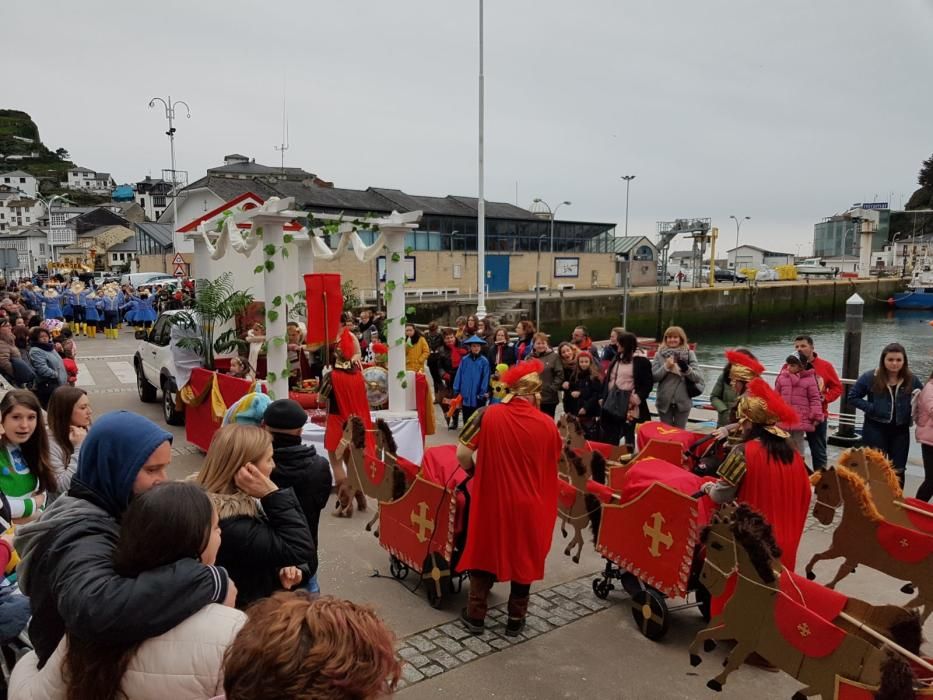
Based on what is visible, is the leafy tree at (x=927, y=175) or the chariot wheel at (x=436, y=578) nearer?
the chariot wheel at (x=436, y=578)

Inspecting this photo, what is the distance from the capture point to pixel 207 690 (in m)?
1.74

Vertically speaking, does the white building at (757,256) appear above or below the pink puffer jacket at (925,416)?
above

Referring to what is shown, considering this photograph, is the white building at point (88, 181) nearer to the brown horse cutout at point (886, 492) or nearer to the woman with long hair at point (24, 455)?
the woman with long hair at point (24, 455)

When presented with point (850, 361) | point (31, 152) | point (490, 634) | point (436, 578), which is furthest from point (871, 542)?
point (31, 152)

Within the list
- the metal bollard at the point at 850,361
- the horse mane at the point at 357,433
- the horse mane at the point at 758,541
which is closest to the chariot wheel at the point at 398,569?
the horse mane at the point at 357,433

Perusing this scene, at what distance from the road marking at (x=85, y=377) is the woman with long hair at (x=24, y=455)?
1078cm

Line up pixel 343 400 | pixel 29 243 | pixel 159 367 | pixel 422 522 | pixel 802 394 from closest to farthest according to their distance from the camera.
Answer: pixel 422 522 → pixel 343 400 → pixel 802 394 → pixel 159 367 → pixel 29 243

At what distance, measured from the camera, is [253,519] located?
2.66 metres

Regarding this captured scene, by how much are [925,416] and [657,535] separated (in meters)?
3.50

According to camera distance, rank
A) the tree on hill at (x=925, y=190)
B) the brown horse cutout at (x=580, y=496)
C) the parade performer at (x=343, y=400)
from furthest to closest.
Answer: the tree on hill at (x=925, y=190) → the parade performer at (x=343, y=400) → the brown horse cutout at (x=580, y=496)

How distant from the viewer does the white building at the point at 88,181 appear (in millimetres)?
129712

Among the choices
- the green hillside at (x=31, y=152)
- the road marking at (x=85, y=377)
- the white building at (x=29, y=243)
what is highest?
the green hillside at (x=31, y=152)

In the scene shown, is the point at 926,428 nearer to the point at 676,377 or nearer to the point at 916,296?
the point at 676,377

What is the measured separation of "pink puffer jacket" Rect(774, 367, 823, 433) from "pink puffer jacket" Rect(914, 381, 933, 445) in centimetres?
107
